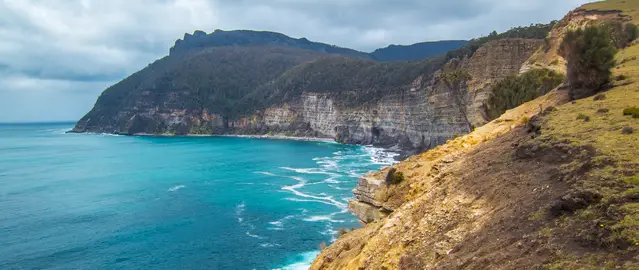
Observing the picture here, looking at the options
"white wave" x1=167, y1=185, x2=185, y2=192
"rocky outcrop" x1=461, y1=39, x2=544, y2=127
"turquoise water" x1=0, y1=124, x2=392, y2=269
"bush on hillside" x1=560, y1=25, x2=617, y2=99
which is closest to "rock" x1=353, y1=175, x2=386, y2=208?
"turquoise water" x1=0, y1=124, x2=392, y2=269

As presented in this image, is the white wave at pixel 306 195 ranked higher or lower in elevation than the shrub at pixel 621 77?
lower

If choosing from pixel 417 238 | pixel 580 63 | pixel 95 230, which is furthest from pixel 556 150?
pixel 95 230

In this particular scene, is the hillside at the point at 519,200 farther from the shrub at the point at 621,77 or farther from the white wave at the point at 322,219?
the white wave at the point at 322,219

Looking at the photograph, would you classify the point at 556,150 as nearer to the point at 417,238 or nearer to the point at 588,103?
the point at 417,238

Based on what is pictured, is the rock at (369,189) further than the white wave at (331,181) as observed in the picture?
No

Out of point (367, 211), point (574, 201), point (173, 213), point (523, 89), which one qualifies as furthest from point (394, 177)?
point (173, 213)

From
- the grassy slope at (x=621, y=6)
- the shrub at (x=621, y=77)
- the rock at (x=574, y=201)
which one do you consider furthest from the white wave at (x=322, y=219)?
the grassy slope at (x=621, y=6)

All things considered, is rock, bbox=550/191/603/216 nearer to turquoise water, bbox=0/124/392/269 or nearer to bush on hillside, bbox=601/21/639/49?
turquoise water, bbox=0/124/392/269
